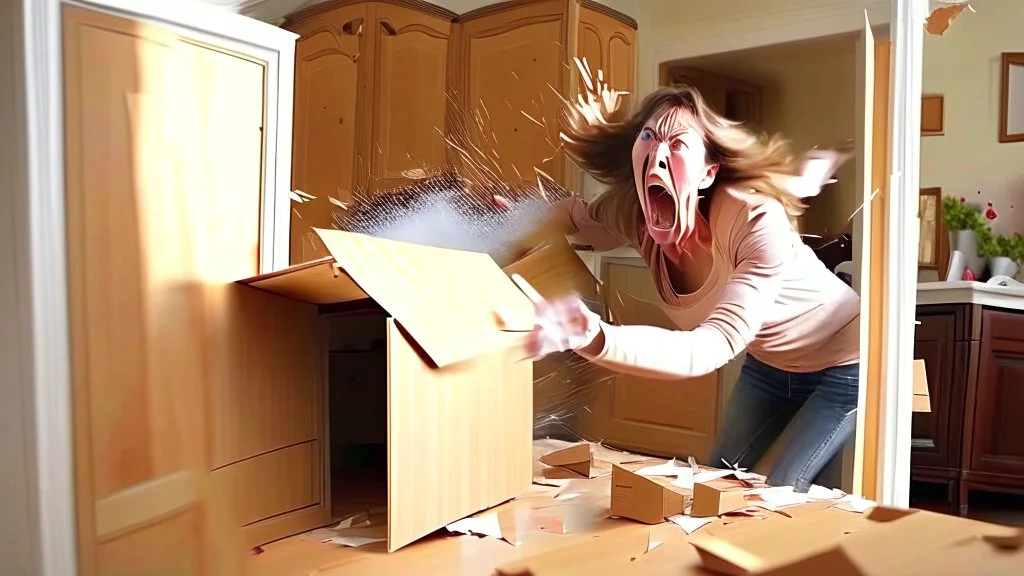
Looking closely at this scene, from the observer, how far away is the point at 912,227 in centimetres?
129

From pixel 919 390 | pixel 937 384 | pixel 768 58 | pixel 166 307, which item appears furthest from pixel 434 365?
pixel 937 384

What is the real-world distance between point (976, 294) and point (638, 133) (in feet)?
3.88

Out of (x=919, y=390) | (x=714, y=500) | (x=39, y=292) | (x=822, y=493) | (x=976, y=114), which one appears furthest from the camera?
(x=976, y=114)

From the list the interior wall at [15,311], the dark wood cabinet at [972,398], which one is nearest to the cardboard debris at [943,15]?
the dark wood cabinet at [972,398]

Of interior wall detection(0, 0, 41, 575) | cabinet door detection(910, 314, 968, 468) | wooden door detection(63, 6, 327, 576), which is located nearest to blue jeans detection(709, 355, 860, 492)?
wooden door detection(63, 6, 327, 576)

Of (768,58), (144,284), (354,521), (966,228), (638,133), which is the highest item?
(768,58)

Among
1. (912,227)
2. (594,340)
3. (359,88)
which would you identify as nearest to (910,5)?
(912,227)

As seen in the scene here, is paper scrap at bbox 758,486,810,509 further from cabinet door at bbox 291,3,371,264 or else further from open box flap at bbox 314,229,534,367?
cabinet door at bbox 291,3,371,264

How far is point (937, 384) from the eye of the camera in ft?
6.50

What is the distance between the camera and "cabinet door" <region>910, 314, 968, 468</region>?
1948mm

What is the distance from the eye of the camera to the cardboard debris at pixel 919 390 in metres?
1.38

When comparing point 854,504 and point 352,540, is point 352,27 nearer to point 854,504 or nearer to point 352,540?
point 352,540

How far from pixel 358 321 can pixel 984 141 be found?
1700mm

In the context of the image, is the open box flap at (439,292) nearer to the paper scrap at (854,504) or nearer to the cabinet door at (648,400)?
the cabinet door at (648,400)
